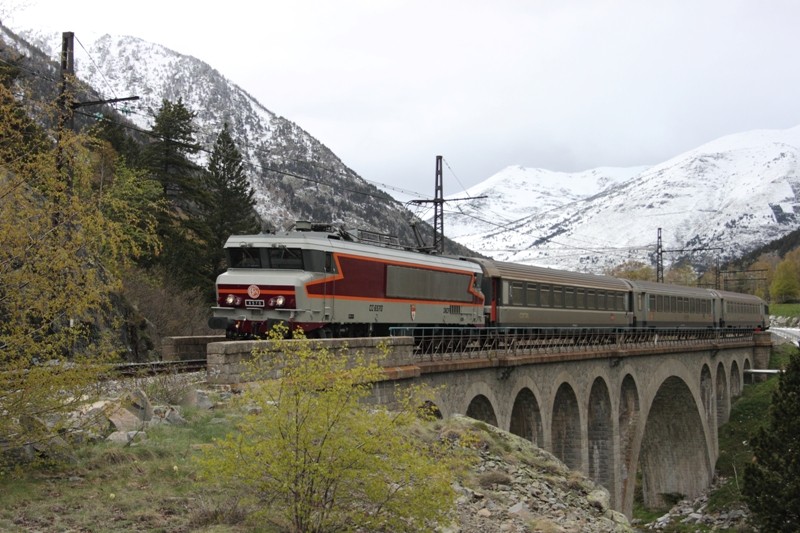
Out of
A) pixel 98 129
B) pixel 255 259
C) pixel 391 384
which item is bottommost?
pixel 391 384

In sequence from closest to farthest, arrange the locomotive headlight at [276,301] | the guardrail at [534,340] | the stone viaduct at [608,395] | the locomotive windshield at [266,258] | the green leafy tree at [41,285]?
the green leafy tree at [41,285], the locomotive headlight at [276,301], the locomotive windshield at [266,258], the stone viaduct at [608,395], the guardrail at [534,340]

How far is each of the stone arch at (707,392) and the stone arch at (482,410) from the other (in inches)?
1223

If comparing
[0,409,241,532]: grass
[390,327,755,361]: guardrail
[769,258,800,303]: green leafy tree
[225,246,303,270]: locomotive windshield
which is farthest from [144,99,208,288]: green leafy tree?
[769,258,800,303]: green leafy tree

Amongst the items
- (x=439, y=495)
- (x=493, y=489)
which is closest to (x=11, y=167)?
(x=439, y=495)

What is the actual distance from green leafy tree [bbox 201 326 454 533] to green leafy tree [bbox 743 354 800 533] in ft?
71.3

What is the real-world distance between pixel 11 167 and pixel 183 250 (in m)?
32.8

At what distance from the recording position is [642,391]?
121 ft

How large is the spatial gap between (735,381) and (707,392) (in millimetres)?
7399

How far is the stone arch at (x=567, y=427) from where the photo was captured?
28.5 meters

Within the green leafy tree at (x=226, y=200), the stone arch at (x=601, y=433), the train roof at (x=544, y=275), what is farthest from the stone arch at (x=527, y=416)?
the green leafy tree at (x=226, y=200)

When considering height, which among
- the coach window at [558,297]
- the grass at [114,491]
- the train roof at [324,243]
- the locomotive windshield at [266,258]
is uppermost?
the train roof at [324,243]

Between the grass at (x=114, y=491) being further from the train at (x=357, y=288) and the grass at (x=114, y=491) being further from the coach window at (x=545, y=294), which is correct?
the coach window at (x=545, y=294)

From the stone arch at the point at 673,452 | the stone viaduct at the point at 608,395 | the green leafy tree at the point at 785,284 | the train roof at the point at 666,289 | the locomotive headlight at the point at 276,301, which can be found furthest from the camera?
the green leafy tree at the point at 785,284

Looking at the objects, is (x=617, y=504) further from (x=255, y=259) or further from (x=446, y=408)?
(x=255, y=259)
